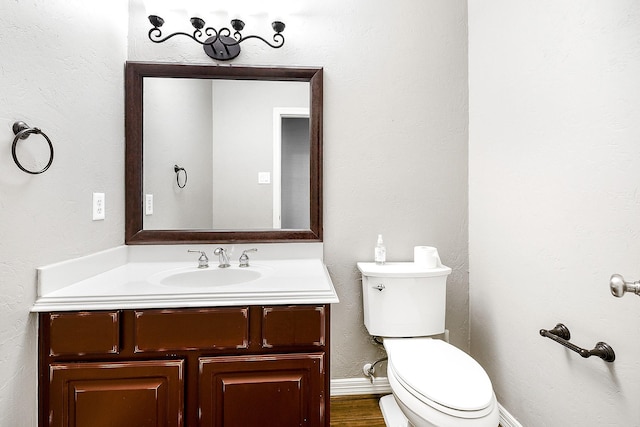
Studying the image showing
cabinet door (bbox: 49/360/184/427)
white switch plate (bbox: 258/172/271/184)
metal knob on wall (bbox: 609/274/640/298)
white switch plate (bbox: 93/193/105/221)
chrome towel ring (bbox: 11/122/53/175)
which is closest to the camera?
metal knob on wall (bbox: 609/274/640/298)

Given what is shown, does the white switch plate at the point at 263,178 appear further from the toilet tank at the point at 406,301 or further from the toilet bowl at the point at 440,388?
the toilet bowl at the point at 440,388

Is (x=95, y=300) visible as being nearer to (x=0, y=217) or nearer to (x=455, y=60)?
A: (x=0, y=217)

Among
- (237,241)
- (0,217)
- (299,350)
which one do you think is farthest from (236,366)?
(0,217)

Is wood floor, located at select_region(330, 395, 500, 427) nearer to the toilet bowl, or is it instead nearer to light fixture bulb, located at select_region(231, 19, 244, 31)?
the toilet bowl

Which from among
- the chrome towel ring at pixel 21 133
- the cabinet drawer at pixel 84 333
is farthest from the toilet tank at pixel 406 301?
the chrome towel ring at pixel 21 133

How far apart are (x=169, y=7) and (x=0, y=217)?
128 centimetres

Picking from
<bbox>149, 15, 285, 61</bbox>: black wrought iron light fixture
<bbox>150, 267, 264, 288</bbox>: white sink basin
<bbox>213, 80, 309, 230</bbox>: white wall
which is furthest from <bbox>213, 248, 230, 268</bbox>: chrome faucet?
<bbox>149, 15, 285, 61</bbox>: black wrought iron light fixture

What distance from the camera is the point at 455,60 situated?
1.84 metres

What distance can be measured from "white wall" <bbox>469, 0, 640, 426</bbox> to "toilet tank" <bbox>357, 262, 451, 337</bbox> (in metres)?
0.29

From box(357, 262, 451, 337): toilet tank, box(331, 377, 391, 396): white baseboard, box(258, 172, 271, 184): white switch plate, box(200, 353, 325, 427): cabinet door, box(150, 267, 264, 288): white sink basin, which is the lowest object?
box(331, 377, 391, 396): white baseboard

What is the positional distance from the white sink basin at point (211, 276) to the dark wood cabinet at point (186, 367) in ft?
1.22

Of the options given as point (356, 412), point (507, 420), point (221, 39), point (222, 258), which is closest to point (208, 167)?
point (222, 258)

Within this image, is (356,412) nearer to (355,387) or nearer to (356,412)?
(356,412)

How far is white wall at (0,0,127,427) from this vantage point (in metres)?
1.00
